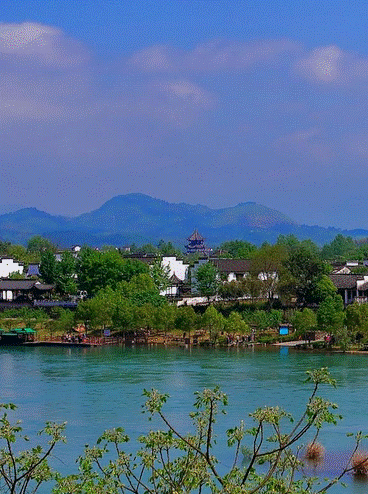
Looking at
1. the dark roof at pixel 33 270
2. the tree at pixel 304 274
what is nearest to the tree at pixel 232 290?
the tree at pixel 304 274

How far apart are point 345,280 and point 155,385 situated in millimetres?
18582

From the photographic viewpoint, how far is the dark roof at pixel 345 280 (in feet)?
137

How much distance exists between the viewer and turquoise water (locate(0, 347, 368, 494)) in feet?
64.7

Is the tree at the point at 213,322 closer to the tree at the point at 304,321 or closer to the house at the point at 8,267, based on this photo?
the tree at the point at 304,321

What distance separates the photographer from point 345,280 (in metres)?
42.4

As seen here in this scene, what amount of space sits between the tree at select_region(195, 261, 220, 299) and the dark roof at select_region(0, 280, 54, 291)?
7.59 m

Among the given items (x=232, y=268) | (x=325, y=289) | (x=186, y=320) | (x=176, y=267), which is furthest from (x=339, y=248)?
(x=186, y=320)

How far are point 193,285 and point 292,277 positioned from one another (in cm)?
827

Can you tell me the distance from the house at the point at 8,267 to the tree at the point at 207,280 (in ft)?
44.8

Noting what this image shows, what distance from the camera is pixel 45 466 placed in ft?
23.9

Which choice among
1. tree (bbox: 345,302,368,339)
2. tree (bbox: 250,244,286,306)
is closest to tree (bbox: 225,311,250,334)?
tree (bbox: 345,302,368,339)

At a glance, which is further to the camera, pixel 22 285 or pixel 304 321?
pixel 22 285

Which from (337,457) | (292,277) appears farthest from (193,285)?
(337,457)

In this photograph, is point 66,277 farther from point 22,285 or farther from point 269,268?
point 269,268
